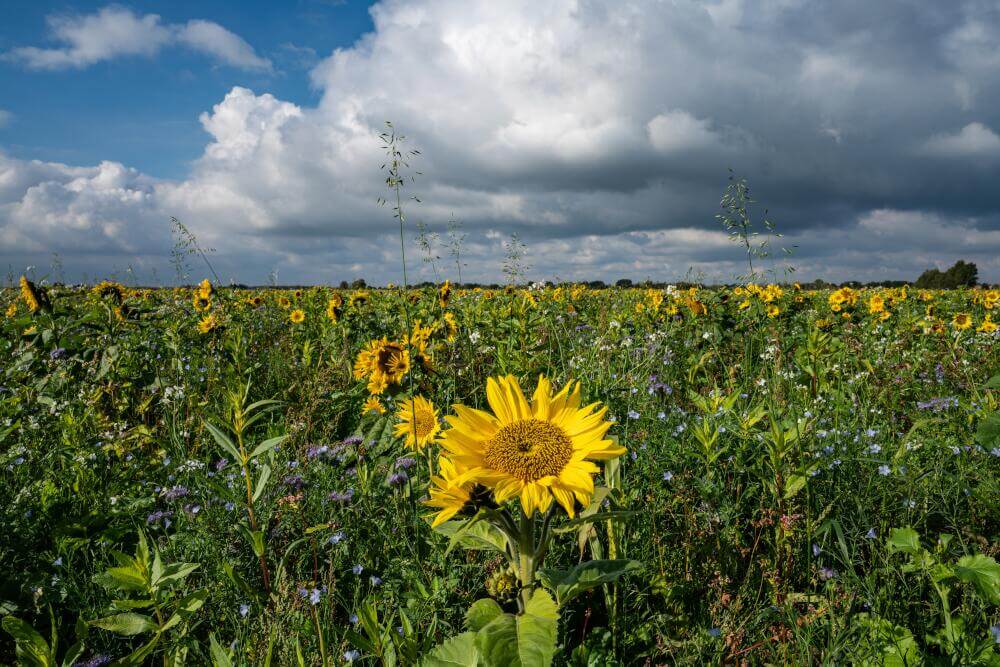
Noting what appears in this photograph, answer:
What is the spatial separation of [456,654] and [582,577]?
0.37 meters

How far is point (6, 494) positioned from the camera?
94.8 inches

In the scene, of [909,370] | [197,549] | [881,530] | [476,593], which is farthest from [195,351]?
[909,370]

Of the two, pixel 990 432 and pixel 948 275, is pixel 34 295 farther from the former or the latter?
pixel 948 275

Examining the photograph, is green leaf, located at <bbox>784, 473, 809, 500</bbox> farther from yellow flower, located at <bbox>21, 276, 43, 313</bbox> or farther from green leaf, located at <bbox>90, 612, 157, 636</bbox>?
yellow flower, located at <bbox>21, 276, 43, 313</bbox>

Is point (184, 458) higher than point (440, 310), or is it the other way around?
point (440, 310)

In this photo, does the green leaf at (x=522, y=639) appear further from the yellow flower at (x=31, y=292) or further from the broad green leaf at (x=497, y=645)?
the yellow flower at (x=31, y=292)

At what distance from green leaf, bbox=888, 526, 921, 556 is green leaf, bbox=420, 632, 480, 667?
1454 millimetres

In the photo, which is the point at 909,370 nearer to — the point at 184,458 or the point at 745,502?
the point at 745,502

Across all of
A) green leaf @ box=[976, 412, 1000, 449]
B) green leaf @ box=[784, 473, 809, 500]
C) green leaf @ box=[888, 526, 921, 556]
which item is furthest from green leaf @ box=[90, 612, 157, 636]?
green leaf @ box=[976, 412, 1000, 449]

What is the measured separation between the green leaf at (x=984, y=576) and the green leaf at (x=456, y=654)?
1494 mm

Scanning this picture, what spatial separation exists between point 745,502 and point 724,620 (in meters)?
0.89

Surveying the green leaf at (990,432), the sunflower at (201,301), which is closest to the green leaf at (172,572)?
the green leaf at (990,432)

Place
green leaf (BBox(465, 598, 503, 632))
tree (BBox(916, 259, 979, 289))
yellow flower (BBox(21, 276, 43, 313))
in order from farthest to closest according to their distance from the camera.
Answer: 1. tree (BBox(916, 259, 979, 289))
2. yellow flower (BBox(21, 276, 43, 313))
3. green leaf (BBox(465, 598, 503, 632))

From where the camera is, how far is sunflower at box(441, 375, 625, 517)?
1300mm
